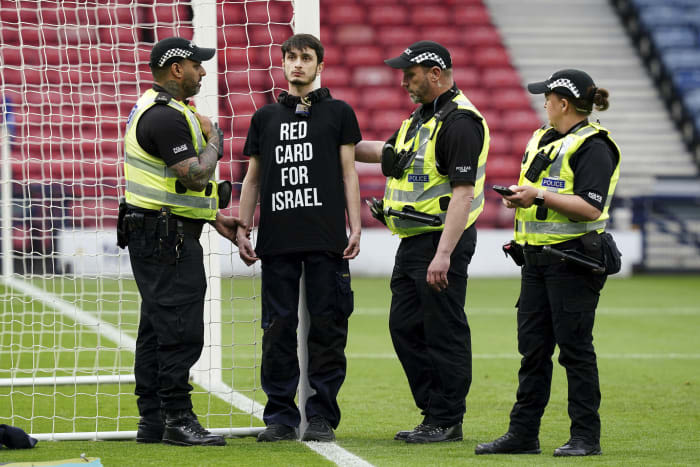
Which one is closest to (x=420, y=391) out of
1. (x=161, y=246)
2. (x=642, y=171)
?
(x=161, y=246)

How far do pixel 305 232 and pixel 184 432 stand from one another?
1107mm

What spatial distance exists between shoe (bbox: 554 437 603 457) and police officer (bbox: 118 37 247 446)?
159 centimetres

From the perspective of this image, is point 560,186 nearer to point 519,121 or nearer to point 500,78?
point 519,121

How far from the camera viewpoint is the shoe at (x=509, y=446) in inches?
200

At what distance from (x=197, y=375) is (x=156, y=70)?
115 inches

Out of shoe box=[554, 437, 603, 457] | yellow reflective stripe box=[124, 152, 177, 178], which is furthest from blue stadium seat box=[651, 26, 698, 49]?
yellow reflective stripe box=[124, 152, 177, 178]

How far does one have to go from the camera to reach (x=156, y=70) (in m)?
5.24

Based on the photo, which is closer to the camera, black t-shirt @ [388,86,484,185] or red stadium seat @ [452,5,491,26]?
black t-shirt @ [388,86,484,185]

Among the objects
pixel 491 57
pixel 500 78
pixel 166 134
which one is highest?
pixel 491 57

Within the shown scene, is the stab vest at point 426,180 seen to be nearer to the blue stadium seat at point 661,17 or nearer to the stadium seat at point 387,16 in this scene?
the stadium seat at point 387,16

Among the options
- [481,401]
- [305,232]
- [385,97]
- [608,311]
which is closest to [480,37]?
[385,97]

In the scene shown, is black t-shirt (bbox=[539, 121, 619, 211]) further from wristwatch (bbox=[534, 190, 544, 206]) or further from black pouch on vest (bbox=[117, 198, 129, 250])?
black pouch on vest (bbox=[117, 198, 129, 250])

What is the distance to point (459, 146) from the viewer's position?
518 centimetres

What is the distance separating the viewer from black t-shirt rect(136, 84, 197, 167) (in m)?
5.04
